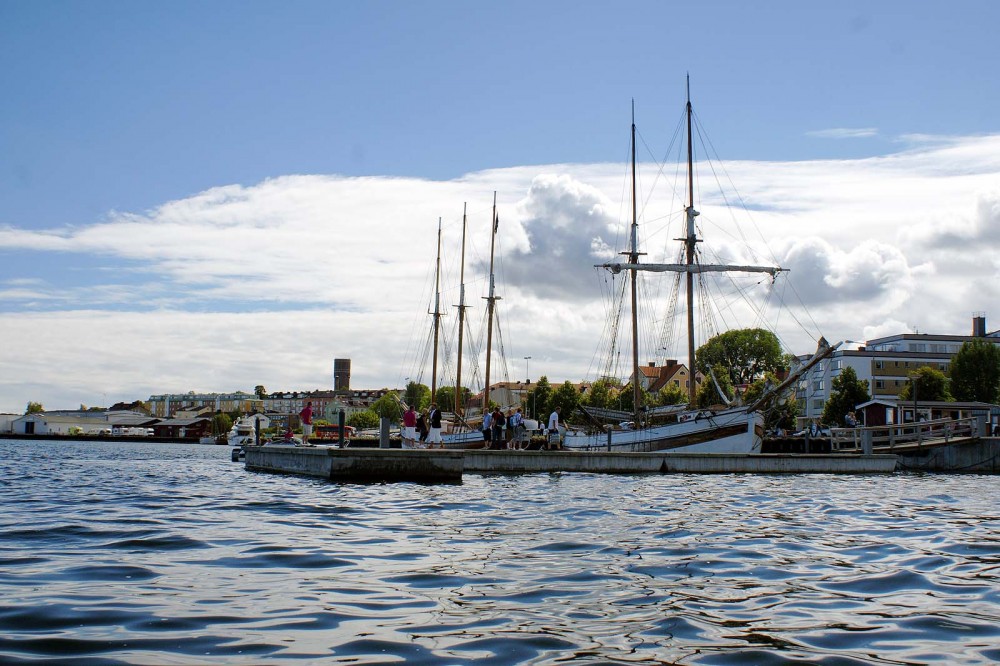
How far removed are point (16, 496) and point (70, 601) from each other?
1425cm

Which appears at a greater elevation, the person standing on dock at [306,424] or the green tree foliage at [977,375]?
the green tree foliage at [977,375]

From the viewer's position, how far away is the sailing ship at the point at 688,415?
4672cm

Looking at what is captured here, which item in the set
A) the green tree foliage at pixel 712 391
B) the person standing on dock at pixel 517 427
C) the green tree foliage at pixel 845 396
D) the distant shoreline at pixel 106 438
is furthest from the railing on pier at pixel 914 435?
the distant shoreline at pixel 106 438

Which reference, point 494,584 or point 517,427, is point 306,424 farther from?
point 494,584

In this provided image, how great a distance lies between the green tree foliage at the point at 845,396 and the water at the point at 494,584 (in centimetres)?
7752

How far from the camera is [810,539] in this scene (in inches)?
512

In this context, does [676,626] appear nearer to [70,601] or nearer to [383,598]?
[383,598]

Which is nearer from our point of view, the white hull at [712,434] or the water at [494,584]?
the water at [494,584]

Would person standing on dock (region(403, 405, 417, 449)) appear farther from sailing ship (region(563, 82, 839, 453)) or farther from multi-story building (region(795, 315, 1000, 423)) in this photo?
multi-story building (region(795, 315, 1000, 423))

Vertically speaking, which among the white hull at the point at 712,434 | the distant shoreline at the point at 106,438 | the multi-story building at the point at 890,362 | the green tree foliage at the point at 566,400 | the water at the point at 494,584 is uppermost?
the multi-story building at the point at 890,362

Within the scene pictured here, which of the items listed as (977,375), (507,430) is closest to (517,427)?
(507,430)

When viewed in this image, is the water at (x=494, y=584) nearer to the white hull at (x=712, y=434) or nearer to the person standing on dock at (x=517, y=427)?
the person standing on dock at (x=517, y=427)

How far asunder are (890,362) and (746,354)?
17837mm

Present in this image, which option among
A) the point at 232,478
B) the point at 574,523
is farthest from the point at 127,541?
the point at 232,478
